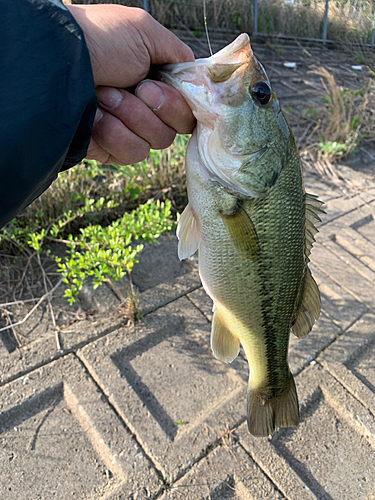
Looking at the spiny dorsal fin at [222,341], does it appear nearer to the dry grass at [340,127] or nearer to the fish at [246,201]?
Result: the fish at [246,201]

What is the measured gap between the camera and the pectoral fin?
150cm

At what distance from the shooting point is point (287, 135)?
1.51 m

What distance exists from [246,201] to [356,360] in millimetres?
1774

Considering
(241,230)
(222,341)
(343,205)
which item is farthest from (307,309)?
Result: (343,205)

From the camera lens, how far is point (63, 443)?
2098mm

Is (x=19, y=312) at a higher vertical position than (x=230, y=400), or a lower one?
higher

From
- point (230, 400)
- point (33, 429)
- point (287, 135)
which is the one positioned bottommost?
point (230, 400)

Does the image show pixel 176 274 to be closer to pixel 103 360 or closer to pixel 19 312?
pixel 103 360

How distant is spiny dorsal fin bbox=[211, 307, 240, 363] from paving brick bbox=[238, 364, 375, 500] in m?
0.71

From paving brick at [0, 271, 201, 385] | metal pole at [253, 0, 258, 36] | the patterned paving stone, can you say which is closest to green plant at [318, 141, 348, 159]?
the patterned paving stone

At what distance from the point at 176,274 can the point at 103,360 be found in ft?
3.18

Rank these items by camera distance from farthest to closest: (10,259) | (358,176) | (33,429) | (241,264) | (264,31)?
(264,31) → (358,176) → (10,259) → (33,429) → (241,264)

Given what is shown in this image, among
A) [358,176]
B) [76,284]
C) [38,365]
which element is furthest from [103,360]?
[358,176]

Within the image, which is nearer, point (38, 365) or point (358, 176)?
point (38, 365)
